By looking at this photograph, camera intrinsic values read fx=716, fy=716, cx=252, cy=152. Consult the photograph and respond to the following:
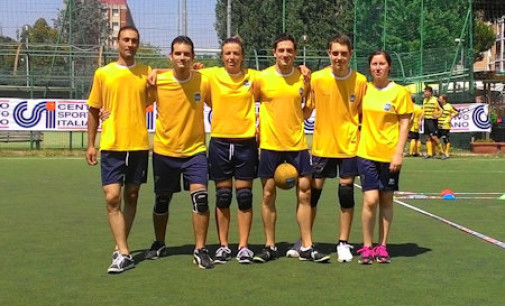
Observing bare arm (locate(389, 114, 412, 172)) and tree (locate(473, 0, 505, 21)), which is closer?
bare arm (locate(389, 114, 412, 172))

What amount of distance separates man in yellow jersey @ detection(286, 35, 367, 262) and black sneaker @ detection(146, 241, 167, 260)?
4.00 feet

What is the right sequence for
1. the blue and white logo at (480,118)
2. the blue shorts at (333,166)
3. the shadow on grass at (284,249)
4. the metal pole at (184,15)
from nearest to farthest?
the blue shorts at (333,166)
the shadow on grass at (284,249)
the blue and white logo at (480,118)
the metal pole at (184,15)

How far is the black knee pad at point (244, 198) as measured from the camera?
6.84 m

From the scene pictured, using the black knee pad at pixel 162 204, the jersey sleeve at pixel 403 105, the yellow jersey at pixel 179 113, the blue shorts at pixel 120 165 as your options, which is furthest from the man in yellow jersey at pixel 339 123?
the blue shorts at pixel 120 165

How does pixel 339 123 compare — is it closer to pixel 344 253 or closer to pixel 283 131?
pixel 283 131

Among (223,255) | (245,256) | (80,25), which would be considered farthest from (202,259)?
(80,25)

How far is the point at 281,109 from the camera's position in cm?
682

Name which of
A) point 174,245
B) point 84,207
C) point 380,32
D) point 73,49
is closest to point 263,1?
point 380,32

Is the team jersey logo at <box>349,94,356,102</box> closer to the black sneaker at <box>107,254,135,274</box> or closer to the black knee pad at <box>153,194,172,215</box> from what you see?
the black knee pad at <box>153,194,172,215</box>

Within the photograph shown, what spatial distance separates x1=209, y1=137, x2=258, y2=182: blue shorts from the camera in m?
6.80

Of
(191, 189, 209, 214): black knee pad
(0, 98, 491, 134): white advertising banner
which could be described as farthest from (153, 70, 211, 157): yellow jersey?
(0, 98, 491, 134): white advertising banner

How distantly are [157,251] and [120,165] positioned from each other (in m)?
0.96

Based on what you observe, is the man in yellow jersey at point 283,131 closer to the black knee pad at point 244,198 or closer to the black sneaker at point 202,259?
the black knee pad at point 244,198

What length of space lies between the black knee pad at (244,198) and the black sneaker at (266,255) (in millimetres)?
435
